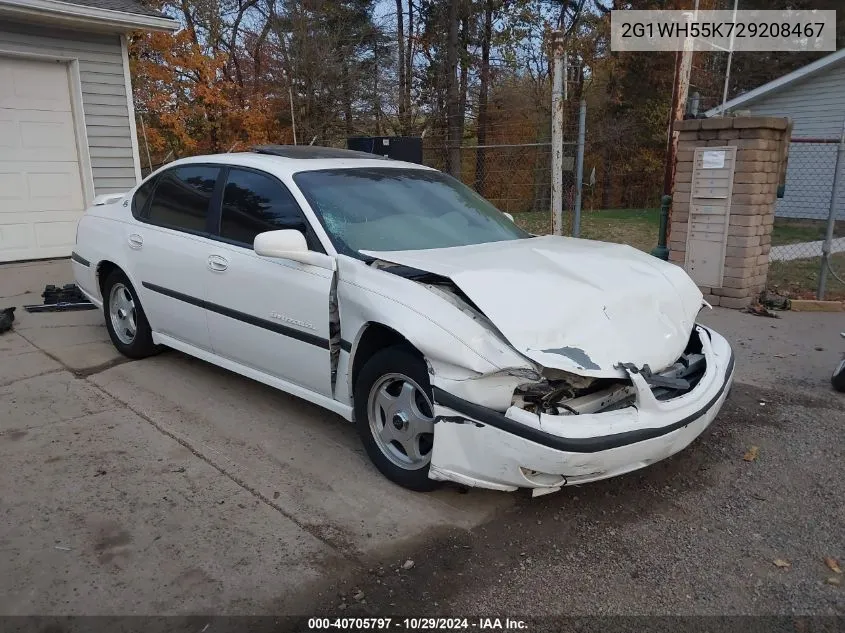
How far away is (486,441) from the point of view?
2.76 m

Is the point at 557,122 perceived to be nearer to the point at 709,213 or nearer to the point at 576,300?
the point at 709,213

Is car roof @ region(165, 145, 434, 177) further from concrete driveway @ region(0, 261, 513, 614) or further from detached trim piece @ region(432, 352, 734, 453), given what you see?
detached trim piece @ region(432, 352, 734, 453)

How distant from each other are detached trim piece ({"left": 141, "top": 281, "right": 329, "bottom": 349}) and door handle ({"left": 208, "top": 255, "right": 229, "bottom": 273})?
0.22 meters

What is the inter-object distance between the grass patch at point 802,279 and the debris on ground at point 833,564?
529cm

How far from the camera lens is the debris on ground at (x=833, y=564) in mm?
2676

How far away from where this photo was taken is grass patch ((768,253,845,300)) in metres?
7.55

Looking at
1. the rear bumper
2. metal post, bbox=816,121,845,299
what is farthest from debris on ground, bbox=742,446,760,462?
the rear bumper

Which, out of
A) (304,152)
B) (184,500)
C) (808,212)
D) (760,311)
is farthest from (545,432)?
(808,212)

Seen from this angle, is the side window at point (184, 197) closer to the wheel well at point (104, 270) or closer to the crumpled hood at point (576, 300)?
the wheel well at point (104, 270)

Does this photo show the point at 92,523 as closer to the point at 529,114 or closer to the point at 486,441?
the point at 486,441

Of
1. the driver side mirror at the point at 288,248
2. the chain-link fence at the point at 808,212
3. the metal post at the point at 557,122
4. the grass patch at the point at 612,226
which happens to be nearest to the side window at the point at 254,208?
the driver side mirror at the point at 288,248

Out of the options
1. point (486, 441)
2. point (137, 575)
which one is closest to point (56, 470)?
point (137, 575)

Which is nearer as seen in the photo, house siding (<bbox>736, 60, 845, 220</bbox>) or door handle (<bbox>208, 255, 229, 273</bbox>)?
door handle (<bbox>208, 255, 229, 273</bbox>)

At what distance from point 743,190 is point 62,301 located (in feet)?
23.4
